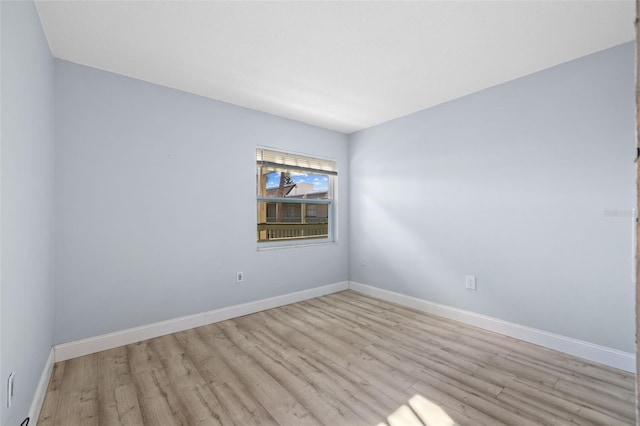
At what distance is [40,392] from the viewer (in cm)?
179

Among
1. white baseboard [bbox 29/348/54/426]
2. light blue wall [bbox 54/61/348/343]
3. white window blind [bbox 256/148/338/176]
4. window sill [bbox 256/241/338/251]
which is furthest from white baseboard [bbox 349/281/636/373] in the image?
white baseboard [bbox 29/348/54/426]

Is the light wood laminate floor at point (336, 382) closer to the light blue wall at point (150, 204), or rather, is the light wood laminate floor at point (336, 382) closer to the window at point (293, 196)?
the light blue wall at point (150, 204)

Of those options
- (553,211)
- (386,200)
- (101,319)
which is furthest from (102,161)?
(553,211)

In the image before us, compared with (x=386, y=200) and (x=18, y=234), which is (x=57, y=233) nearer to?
(x=18, y=234)

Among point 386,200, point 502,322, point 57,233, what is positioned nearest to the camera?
point 57,233

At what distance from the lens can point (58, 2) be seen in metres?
1.74

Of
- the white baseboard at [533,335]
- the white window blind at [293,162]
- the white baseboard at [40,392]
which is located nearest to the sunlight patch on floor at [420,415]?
the white baseboard at [533,335]

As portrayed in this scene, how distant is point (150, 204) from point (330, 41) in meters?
2.18

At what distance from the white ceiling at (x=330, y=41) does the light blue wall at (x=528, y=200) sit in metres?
0.32

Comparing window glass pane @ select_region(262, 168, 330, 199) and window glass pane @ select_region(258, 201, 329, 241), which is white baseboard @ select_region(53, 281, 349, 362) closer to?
window glass pane @ select_region(258, 201, 329, 241)

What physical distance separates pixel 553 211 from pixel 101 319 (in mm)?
4054

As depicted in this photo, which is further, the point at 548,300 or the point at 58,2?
the point at 548,300

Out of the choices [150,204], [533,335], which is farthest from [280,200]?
[533,335]

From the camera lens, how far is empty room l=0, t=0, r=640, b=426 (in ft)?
5.71
